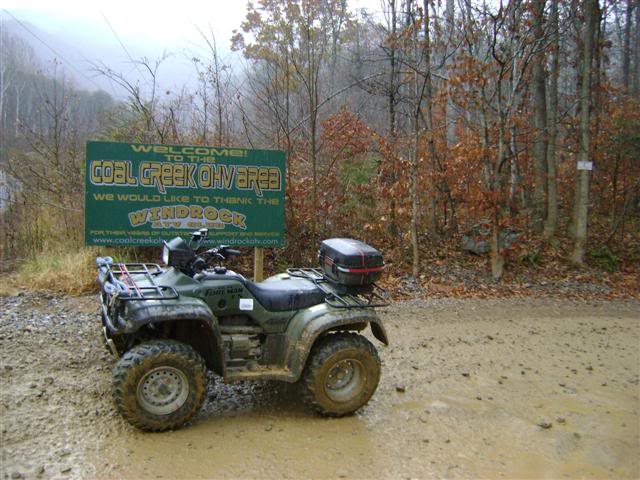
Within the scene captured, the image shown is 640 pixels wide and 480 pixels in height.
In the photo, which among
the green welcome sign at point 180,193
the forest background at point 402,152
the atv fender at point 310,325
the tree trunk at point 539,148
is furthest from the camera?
the tree trunk at point 539,148

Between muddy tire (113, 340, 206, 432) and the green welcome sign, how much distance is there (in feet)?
14.5

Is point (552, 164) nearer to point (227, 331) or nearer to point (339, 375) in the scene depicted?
point (339, 375)

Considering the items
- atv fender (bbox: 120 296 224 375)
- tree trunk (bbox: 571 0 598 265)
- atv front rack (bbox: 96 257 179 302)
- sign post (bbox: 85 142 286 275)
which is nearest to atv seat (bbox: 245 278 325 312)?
atv fender (bbox: 120 296 224 375)

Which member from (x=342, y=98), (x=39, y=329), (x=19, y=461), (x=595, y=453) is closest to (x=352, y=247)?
(x=595, y=453)

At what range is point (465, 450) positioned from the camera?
427 centimetres

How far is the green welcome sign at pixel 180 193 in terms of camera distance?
808 centimetres

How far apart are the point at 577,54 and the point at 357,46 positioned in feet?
22.5

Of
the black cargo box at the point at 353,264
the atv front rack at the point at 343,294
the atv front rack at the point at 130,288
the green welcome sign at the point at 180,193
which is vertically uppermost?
the green welcome sign at the point at 180,193

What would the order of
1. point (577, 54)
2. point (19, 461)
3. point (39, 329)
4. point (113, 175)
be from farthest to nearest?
point (577, 54) → point (113, 175) → point (39, 329) → point (19, 461)

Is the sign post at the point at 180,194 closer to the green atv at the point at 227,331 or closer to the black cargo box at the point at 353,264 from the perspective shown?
the green atv at the point at 227,331

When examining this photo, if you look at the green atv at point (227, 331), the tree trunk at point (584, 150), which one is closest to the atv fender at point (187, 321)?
the green atv at point (227, 331)

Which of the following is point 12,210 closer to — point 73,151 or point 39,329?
point 73,151

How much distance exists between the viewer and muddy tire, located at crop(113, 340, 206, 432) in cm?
400

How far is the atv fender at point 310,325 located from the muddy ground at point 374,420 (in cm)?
52
